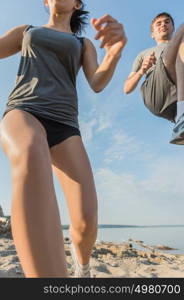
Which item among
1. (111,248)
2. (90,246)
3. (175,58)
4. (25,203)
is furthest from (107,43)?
(111,248)

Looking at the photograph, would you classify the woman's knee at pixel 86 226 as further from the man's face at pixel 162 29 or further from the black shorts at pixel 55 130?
the man's face at pixel 162 29

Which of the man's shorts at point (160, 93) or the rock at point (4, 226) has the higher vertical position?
the man's shorts at point (160, 93)

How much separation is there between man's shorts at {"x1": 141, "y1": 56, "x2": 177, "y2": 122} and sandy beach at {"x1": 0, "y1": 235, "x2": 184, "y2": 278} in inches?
111

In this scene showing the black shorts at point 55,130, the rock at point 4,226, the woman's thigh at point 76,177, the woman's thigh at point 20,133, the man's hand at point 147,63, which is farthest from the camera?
the rock at point 4,226

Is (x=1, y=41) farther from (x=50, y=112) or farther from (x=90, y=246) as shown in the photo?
(x=90, y=246)

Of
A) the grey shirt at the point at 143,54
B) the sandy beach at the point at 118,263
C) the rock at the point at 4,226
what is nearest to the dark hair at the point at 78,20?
the grey shirt at the point at 143,54

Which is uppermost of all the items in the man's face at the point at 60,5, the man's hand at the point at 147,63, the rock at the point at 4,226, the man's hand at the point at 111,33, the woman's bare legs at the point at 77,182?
the man's face at the point at 60,5

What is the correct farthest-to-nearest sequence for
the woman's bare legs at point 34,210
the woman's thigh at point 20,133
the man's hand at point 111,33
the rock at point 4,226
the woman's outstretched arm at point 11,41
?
the rock at point 4,226, the woman's outstretched arm at point 11,41, the man's hand at point 111,33, the woman's thigh at point 20,133, the woman's bare legs at point 34,210

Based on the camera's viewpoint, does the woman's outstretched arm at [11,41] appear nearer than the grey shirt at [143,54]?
Yes

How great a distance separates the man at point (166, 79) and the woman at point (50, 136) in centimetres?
57

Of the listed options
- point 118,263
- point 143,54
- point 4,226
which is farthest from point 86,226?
point 4,226

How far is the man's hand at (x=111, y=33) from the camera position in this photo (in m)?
2.05

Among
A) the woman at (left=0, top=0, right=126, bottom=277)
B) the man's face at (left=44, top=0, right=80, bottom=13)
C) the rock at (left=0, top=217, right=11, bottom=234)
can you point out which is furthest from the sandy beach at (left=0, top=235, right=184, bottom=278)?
the man's face at (left=44, top=0, right=80, bottom=13)

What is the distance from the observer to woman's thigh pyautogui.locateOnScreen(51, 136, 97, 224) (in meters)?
2.34
